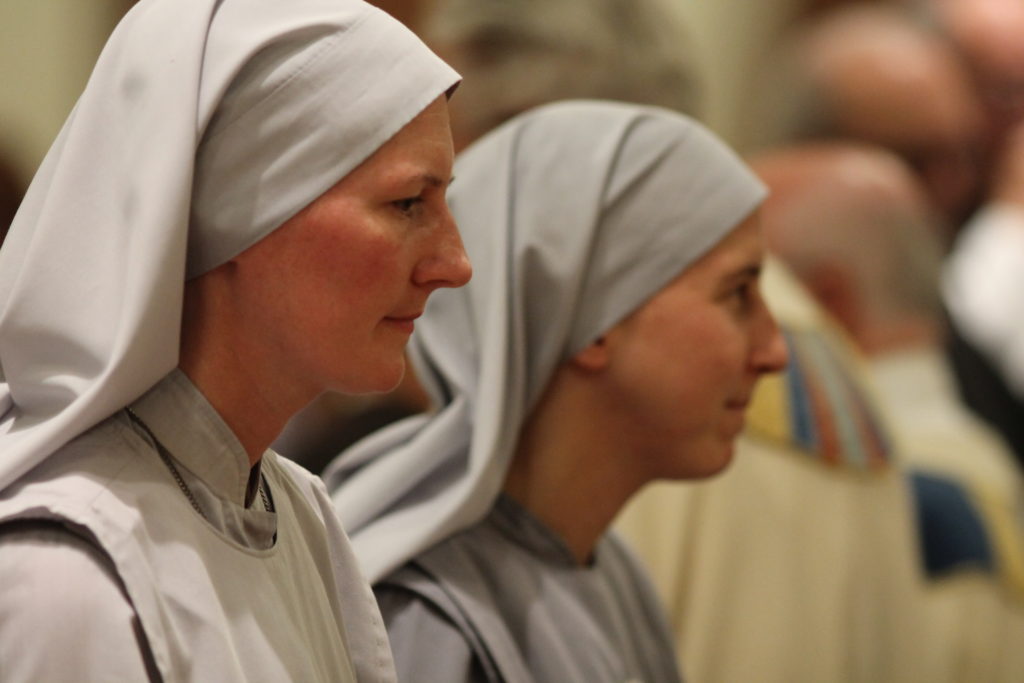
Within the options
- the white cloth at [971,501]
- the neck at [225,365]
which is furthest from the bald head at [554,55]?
the neck at [225,365]

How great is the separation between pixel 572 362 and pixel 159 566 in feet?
3.55

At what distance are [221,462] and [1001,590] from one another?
9.14 feet

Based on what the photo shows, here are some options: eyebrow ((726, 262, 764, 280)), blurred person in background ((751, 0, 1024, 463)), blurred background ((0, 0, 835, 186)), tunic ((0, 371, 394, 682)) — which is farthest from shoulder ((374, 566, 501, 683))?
blurred person in background ((751, 0, 1024, 463))

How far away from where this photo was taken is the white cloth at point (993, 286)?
559cm

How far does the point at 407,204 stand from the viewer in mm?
1689

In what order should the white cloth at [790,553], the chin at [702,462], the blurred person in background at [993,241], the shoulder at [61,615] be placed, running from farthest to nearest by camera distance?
the blurred person in background at [993,241] → the white cloth at [790,553] → the chin at [702,462] → the shoulder at [61,615]

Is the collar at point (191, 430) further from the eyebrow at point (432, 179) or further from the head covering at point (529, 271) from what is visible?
the head covering at point (529, 271)

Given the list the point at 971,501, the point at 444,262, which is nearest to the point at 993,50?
the point at 971,501

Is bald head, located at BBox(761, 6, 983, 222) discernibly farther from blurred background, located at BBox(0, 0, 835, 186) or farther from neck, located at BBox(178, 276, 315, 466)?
neck, located at BBox(178, 276, 315, 466)

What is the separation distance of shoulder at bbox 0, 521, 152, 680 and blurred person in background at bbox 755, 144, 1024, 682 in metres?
2.64

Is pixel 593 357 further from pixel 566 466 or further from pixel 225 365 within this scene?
pixel 225 365

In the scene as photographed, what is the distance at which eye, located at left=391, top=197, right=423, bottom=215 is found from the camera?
1.67 m

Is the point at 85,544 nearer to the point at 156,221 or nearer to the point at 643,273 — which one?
the point at 156,221

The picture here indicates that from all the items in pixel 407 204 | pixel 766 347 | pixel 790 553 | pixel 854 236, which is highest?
pixel 407 204
